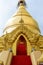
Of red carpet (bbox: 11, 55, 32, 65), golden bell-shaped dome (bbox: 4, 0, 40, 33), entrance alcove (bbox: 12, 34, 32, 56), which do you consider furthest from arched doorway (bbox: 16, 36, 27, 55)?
red carpet (bbox: 11, 55, 32, 65)

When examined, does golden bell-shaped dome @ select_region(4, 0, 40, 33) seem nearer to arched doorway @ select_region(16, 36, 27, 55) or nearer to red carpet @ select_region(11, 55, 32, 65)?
arched doorway @ select_region(16, 36, 27, 55)

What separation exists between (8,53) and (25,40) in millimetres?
6534

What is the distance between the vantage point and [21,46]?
740 inches

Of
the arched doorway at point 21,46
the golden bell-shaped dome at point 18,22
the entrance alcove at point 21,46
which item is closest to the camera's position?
the arched doorway at point 21,46

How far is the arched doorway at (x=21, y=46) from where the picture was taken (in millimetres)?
18381

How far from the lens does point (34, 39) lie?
1973 cm

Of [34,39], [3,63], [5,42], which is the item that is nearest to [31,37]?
[34,39]

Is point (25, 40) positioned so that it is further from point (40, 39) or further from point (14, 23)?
point (14, 23)

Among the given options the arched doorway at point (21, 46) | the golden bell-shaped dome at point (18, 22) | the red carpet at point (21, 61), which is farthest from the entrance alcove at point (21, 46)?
the red carpet at point (21, 61)

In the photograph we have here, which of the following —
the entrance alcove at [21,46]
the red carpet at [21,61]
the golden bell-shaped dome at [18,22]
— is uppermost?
the golden bell-shaped dome at [18,22]

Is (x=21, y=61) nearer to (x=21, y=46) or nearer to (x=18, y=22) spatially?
(x=21, y=46)

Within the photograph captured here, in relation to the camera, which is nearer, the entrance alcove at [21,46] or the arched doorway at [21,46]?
the arched doorway at [21,46]

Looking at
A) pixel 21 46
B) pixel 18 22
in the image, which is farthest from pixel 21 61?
pixel 18 22

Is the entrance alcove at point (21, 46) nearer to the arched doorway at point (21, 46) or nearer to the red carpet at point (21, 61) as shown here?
the arched doorway at point (21, 46)
